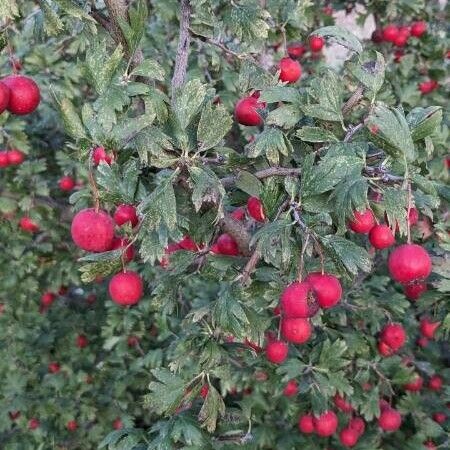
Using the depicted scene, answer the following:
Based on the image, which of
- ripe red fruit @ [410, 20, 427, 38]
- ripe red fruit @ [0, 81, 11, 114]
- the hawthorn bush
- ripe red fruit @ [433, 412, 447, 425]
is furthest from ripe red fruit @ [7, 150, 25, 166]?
ripe red fruit @ [433, 412, 447, 425]

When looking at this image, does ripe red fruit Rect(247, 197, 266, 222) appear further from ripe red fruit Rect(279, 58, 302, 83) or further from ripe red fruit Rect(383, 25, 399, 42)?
ripe red fruit Rect(383, 25, 399, 42)

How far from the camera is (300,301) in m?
1.14

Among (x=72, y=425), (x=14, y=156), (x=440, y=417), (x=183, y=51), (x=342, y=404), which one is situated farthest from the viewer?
(x=72, y=425)

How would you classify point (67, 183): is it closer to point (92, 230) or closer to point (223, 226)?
point (223, 226)

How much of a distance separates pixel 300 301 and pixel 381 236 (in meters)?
0.24

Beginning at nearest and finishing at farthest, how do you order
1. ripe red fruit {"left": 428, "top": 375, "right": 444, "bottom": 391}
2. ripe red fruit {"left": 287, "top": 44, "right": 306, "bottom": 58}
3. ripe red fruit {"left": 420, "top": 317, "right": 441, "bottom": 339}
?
1. ripe red fruit {"left": 420, "top": 317, "right": 441, "bottom": 339}
2. ripe red fruit {"left": 428, "top": 375, "right": 444, "bottom": 391}
3. ripe red fruit {"left": 287, "top": 44, "right": 306, "bottom": 58}

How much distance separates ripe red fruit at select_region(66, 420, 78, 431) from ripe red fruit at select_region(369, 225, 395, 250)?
2010 mm

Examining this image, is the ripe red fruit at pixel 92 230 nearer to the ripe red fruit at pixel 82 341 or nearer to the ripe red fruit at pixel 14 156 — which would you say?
the ripe red fruit at pixel 14 156

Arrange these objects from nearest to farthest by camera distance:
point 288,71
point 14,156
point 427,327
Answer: point 288,71, point 427,327, point 14,156

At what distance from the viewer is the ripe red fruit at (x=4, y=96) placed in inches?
49.6

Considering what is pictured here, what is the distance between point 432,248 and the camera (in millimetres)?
1729

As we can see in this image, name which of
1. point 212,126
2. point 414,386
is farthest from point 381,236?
point 414,386

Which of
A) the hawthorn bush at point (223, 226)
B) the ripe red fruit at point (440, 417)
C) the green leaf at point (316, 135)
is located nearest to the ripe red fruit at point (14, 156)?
the hawthorn bush at point (223, 226)

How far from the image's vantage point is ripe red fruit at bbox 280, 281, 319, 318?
1.14 meters
